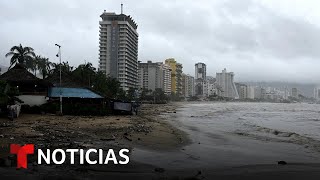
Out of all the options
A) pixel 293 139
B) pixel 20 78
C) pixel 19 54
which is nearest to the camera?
pixel 293 139

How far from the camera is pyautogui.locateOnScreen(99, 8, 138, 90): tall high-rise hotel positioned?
6375 inches

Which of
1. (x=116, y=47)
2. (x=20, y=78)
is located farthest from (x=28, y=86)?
(x=116, y=47)

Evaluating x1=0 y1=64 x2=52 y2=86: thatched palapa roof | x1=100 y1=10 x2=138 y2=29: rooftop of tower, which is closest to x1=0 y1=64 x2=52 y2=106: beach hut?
x1=0 y1=64 x2=52 y2=86: thatched palapa roof

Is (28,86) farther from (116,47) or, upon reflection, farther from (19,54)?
(116,47)

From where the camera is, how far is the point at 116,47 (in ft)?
542

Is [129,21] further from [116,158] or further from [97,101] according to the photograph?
[116,158]

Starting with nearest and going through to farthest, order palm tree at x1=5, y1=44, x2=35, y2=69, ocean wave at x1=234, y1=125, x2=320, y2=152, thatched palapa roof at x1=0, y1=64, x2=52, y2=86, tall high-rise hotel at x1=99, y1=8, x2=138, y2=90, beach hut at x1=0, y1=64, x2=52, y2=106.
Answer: ocean wave at x1=234, y1=125, x2=320, y2=152 → beach hut at x1=0, y1=64, x2=52, y2=106 → thatched palapa roof at x1=0, y1=64, x2=52, y2=86 → palm tree at x1=5, y1=44, x2=35, y2=69 → tall high-rise hotel at x1=99, y1=8, x2=138, y2=90

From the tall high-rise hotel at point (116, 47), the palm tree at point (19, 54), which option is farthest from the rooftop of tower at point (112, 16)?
the palm tree at point (19, 54)

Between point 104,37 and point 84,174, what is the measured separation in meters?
163

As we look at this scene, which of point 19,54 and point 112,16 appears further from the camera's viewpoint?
point 112,16

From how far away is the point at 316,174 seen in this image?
12000 millimetres

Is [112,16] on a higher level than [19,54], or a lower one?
higher

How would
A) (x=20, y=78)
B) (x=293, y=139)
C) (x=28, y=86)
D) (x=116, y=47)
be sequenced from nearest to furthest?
1. (x=293, y=139)
2. (x=20, y=78)
3. (x=28, y=86)
4. (x=116, y=47)

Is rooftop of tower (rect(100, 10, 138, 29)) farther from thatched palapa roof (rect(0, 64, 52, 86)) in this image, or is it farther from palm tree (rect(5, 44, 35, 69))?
thatched palapa roof (rect(0, 64, 52, 86))
